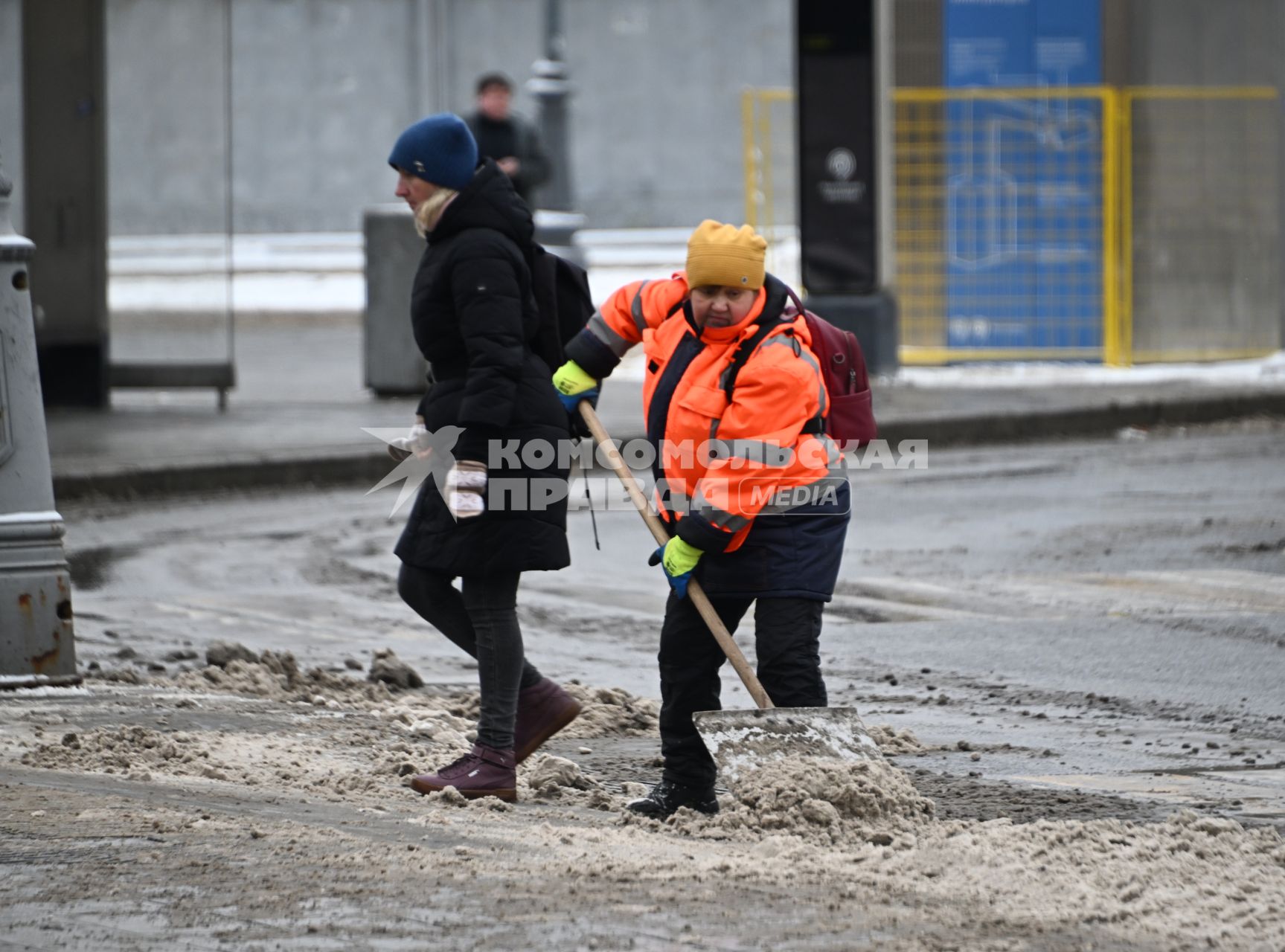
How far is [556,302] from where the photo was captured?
5434 mm

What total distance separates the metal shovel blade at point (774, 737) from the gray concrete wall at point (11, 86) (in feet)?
33.0

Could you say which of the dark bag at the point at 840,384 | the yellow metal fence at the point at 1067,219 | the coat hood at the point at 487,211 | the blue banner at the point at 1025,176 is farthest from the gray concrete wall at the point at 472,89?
the dark bag at the point at 840,384

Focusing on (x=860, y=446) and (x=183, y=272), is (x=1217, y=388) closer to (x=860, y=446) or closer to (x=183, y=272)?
(x=183, y=272)

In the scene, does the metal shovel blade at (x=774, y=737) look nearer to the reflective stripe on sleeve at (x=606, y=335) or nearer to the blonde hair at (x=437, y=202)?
the reflective stripe on sleeve at (x=606, y=335)

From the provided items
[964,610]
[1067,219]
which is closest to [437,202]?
[964,610]

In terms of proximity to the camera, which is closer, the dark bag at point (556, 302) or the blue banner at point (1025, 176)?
the dark bag at point (556, 302)

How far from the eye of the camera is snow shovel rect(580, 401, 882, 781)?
495cm

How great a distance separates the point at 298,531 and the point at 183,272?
509cm

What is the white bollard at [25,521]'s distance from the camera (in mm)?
6316

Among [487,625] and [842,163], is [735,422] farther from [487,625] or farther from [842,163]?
[842,163]

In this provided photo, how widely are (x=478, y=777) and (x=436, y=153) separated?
4.96ft

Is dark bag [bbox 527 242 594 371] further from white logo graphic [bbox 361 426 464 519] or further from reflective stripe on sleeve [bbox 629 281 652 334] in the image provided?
white logo graphic [bbox 361 426 464 519]

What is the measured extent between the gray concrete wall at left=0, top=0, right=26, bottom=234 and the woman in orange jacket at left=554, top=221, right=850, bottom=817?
32.2ft

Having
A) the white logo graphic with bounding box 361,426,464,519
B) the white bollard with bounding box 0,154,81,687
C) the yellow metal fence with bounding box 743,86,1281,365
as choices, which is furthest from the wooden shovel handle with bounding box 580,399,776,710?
the yellow metal fence with bounding box 743,86,1281,365
